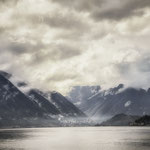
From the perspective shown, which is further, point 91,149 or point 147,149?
point 91,149

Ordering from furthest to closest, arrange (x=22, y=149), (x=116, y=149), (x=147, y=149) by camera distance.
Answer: (x=22, y=149)
(x=116, y=149)
(x=147, y=149)

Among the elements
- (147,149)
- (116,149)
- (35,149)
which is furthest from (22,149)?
(147,149)

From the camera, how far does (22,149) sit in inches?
6196

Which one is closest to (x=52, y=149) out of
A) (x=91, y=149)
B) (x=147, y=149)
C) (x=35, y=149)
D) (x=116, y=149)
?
(x=35, y=149)

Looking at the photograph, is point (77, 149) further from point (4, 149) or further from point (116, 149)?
point (4, 149)

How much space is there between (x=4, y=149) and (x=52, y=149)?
24.2m

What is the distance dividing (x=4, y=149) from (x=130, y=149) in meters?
62.8

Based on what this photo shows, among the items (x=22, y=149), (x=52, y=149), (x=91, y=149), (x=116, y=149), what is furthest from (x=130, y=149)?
(x=22, y=149)

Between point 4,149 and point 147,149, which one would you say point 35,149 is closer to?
point 4,149

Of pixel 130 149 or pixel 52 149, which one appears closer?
pixel 130 149

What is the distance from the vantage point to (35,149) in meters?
158

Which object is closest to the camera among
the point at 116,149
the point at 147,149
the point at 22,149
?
the point at 147,149

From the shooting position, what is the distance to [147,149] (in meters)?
138

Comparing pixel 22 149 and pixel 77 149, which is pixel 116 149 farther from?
pixel 22 149
